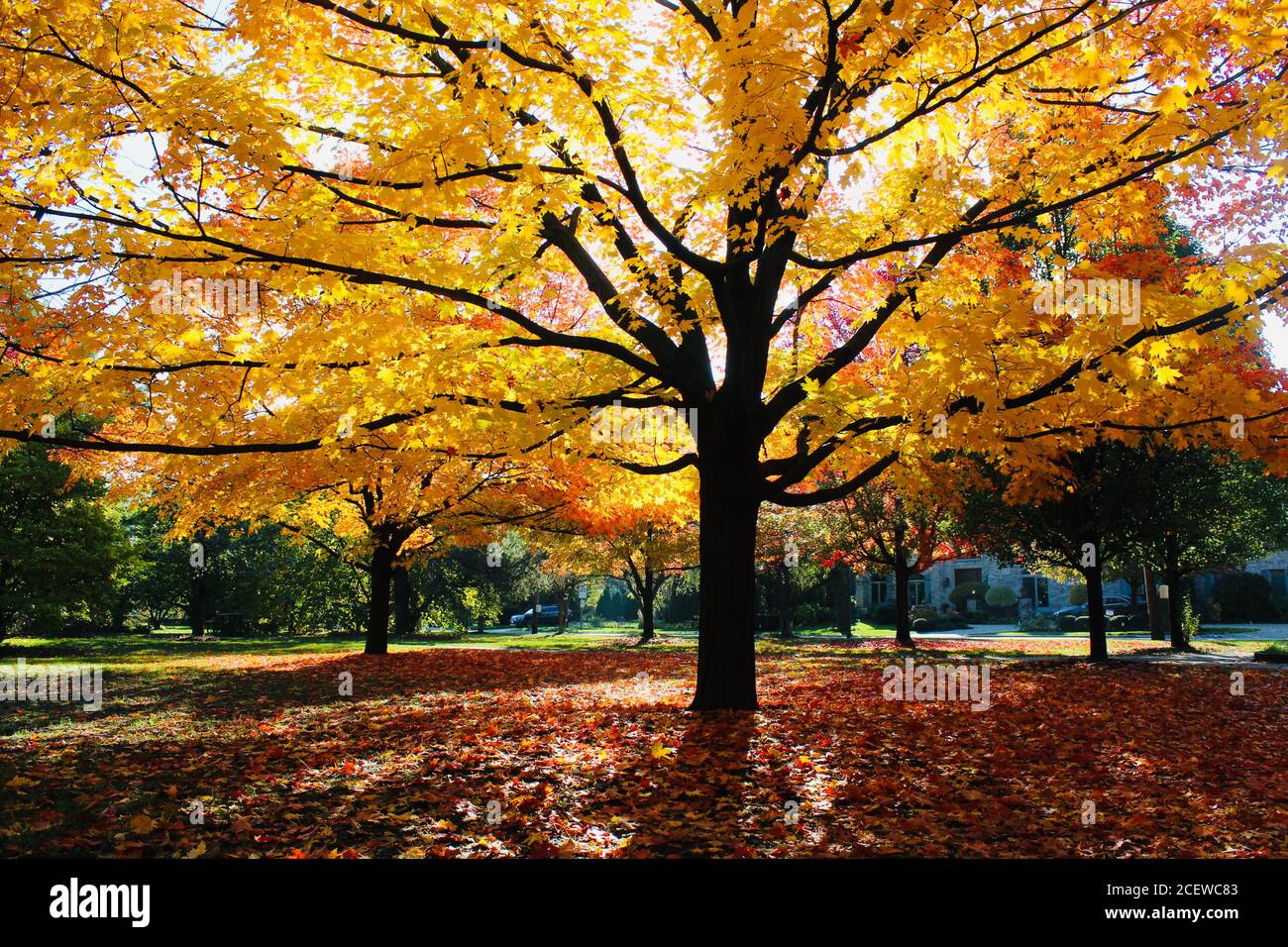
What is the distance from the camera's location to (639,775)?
6.43 meters

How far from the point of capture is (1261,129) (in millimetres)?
5863

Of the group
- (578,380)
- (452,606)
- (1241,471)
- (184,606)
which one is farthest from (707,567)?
(184,606)

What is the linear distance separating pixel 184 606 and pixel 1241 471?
41.8m

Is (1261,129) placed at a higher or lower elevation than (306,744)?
higher

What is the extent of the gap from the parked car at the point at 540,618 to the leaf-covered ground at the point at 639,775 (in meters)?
42.1

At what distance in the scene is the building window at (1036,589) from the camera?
1857 inches

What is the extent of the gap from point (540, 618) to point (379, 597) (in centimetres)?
3778

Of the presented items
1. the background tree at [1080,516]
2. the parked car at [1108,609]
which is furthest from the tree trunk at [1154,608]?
the parked car at [1108,609]

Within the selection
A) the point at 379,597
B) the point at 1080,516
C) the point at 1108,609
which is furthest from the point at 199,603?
the point at 1108,609

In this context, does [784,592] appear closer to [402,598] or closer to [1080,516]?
[1080,516]

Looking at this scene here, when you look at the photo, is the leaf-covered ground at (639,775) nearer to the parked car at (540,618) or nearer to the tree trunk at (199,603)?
the tree trunk at (199,603)

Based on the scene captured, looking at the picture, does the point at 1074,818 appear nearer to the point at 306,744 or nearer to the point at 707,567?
the point at 707,567

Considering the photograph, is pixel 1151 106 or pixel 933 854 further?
pixel 1151 106
